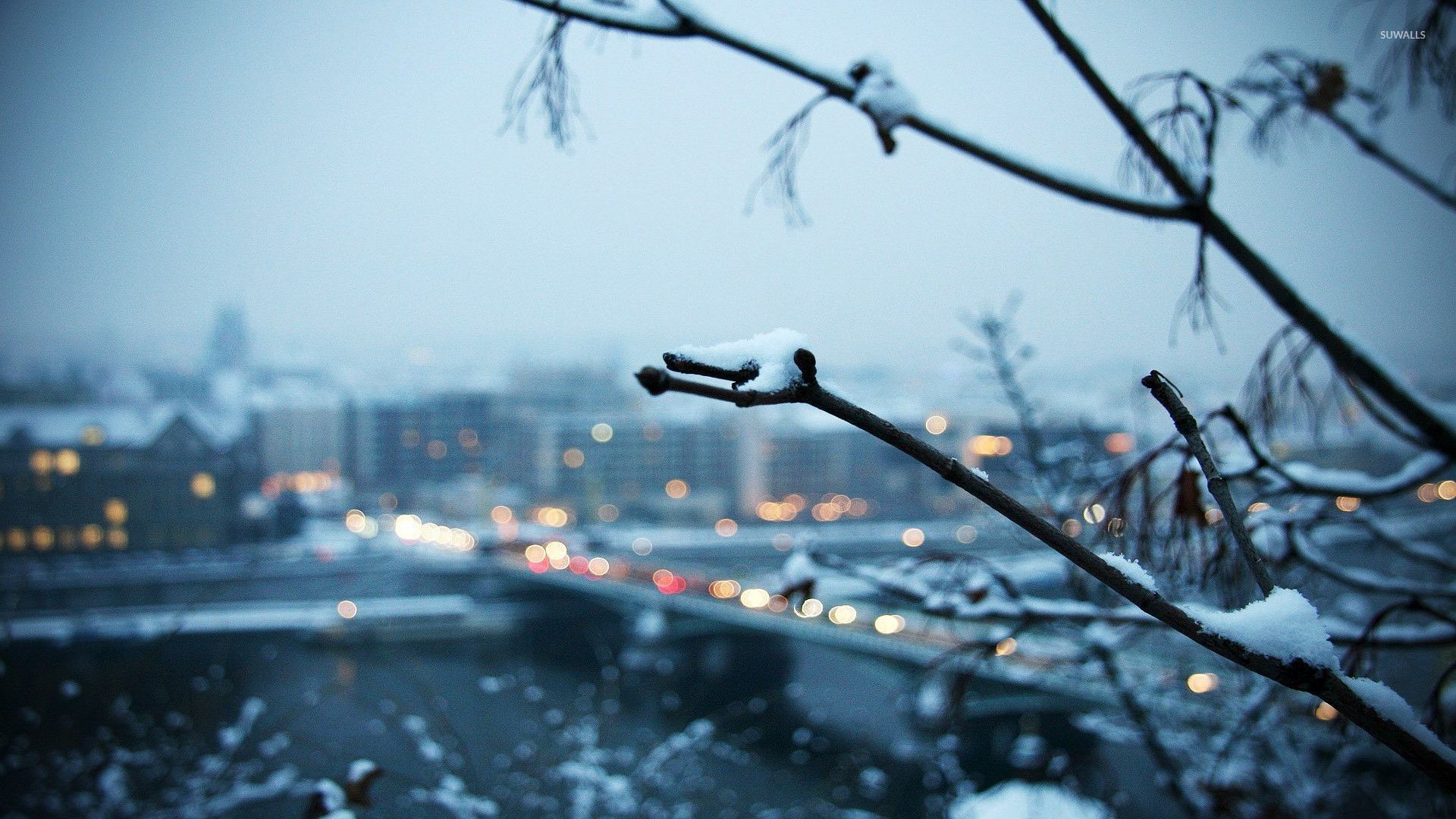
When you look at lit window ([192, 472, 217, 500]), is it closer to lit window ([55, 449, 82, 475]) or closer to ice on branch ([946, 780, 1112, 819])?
lit window ([55, 449, 82, 475])

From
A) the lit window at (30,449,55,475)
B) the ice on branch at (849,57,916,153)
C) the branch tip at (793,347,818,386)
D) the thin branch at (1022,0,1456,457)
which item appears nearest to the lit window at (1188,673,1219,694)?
the thin branch at (1022,0,1456,457)

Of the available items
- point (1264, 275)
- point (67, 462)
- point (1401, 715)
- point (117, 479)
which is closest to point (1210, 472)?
point (1401, 715)

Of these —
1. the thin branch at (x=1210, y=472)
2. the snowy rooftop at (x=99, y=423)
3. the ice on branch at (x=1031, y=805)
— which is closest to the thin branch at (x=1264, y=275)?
the thin branch at (x=1210, y=472)

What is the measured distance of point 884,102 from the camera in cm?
120

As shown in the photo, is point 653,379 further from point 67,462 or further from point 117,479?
point 67,462

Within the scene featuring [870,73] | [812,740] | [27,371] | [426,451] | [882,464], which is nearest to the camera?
[870,73]

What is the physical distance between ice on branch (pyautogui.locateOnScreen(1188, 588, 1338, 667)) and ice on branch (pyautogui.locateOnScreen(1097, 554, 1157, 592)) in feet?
0.13

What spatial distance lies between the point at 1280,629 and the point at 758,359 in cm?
45

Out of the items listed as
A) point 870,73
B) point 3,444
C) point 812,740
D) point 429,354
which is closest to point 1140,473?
point 870,73

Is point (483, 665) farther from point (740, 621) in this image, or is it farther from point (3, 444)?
point (3, 444)

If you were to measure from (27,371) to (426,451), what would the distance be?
10613mm

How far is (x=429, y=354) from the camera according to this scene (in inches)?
1454

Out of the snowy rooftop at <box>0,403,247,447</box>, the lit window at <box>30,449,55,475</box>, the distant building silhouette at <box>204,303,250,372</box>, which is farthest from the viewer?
the distant building silhouette at <box>204,303,250,372</box>

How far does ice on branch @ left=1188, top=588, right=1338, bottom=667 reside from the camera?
0.58 meters
